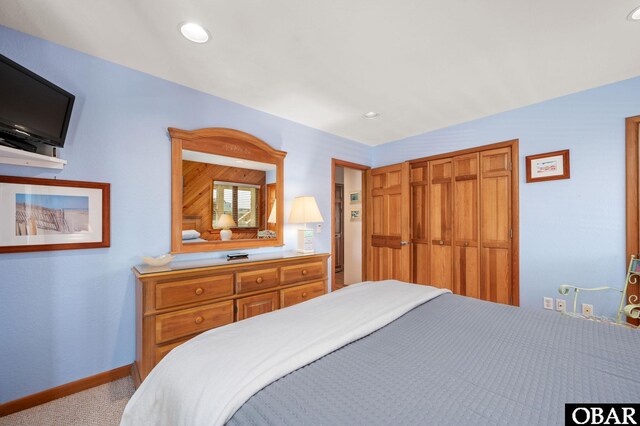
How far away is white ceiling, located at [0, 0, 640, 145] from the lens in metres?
1.56

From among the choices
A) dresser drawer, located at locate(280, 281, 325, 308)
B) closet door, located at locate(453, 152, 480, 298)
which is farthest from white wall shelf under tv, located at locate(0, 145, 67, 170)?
closet door, located at locate(453, 152, 480, 298)

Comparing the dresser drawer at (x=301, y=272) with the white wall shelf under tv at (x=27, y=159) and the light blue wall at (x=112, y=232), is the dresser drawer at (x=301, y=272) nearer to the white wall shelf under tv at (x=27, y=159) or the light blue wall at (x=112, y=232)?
the light blue wall at (x=112, y=232)

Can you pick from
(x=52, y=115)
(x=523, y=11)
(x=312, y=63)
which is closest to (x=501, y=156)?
(x=523, y=11)

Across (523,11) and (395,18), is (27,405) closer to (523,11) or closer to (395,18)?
(395,18)

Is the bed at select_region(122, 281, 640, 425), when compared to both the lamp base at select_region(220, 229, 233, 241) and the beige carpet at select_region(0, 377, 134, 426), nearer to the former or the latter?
the beige carpet at select_region(0, 377, 134, 426)

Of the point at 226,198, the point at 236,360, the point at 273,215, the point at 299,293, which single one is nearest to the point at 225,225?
the point at 226,198

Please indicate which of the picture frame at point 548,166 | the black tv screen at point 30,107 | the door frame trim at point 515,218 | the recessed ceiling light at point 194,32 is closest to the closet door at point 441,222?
the door frame trim at point 515,218

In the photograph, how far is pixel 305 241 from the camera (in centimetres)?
306

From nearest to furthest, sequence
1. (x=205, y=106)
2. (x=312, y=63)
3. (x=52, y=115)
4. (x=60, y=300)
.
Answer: (x=52, y=115) → (x=60, y=300) → (x=312, y=63) → (x=205, y=106)

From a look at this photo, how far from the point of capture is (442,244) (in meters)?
3.54

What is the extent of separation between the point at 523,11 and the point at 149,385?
107 inches

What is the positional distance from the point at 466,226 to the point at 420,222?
62 centimetres

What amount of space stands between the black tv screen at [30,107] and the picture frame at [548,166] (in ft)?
13.5

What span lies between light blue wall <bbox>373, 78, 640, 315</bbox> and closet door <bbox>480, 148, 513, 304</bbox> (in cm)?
14
